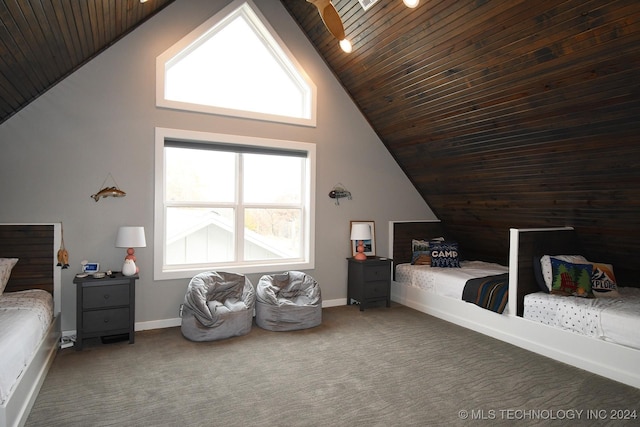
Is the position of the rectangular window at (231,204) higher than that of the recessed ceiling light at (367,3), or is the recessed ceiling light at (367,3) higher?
the recessed ceiling light at (367,3)

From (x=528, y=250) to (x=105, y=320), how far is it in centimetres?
395

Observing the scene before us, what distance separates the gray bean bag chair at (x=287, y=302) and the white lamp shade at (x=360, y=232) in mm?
803

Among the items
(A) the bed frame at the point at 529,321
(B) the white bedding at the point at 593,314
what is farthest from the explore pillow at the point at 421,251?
(B) the white bedding at the point at 593,314

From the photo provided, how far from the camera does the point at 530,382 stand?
288 centimetres

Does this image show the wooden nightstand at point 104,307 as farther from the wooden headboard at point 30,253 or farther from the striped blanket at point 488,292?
the striped blanket at point 488,292

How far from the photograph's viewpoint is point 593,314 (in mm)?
3125

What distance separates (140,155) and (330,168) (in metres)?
2.16

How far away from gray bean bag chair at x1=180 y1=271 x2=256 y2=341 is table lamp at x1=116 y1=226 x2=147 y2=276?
0.56 meters

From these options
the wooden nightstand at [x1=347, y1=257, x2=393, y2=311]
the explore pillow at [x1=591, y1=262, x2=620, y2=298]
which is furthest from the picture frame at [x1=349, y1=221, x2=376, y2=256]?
the explore pillow at [x1=591, y1=262, x2=620, y2=298]

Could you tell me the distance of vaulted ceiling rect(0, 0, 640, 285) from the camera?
103 inches

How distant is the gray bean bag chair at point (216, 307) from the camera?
3590 mm

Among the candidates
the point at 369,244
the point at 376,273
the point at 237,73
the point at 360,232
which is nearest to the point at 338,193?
the point at 360,232

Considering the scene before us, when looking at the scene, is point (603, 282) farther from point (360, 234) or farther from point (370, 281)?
point (360, 234)

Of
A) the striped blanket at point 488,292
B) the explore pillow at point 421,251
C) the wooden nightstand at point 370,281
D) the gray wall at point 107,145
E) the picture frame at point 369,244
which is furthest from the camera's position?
the explore pillow at point 421,251
